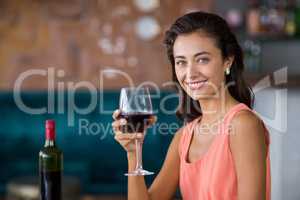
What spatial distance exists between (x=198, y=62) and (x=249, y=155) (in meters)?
0.31

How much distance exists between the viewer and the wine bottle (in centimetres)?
136

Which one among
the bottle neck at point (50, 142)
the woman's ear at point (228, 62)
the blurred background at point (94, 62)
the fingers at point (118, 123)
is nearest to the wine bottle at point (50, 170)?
the bottle neck at point (50, 142)

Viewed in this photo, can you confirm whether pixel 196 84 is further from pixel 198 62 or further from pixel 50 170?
pixel 50 170

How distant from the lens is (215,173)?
61.3 inches

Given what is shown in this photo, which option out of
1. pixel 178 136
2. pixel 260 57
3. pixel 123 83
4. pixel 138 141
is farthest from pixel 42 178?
pixel 260 57

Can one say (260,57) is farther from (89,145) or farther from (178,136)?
(178,136)

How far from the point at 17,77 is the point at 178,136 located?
2829 mm

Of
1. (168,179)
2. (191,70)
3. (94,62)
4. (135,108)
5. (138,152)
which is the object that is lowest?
(168,179)

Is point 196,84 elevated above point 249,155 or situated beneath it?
elevated above

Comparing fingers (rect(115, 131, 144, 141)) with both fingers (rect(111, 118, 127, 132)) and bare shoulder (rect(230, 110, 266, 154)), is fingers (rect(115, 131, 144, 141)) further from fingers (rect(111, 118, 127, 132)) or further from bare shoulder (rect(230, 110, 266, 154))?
bare shoulder (rect(230, 110, 266, 154))

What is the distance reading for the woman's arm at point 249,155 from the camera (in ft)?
4.81

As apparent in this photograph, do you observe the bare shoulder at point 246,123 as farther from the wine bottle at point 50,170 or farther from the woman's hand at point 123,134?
the wine bottle at point 50,170

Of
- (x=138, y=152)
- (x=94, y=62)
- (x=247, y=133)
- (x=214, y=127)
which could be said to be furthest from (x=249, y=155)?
(x=94, y=62)

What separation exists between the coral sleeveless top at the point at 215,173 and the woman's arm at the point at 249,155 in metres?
0.03
